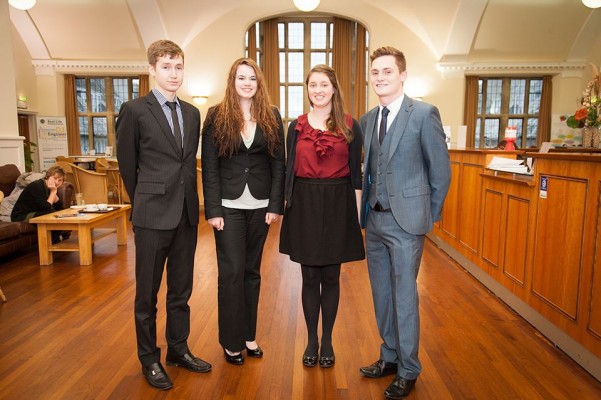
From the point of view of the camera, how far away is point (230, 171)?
2541 mm

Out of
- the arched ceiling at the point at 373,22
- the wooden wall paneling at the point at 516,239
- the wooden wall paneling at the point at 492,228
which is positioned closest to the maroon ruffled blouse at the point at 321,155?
the wooden wall paneling at the point at 516,239

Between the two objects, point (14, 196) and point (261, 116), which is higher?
point (261, 116)

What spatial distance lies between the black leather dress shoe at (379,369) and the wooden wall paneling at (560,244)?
1192 mm

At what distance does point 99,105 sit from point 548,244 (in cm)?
1161

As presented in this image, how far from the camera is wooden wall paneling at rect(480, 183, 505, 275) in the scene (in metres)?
4.06

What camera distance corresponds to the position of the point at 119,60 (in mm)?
10977

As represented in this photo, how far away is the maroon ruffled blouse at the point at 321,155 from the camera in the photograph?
96.1 inches

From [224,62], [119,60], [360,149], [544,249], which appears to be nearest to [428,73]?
[224,62]

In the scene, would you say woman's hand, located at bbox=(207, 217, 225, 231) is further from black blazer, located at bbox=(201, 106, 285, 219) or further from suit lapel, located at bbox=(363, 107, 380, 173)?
suit lapel, located at bbox=(363, 107, 380, 173)

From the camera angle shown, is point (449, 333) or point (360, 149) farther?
point (449, 333)

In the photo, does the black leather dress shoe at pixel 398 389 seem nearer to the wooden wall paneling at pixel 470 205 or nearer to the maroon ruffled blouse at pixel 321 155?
the maroon ruffled blouse at pixel 321 155

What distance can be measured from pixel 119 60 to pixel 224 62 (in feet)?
8.50

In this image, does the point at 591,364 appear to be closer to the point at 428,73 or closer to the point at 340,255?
the point at 340,255

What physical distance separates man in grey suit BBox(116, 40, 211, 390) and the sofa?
2.82 metres
